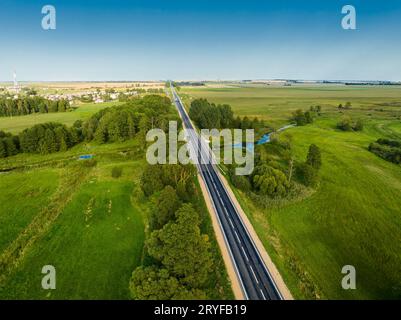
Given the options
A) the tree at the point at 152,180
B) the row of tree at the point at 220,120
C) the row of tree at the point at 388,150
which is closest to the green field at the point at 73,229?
the tree at the point at 152,180

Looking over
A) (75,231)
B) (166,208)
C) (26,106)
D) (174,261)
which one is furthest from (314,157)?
(26,106)

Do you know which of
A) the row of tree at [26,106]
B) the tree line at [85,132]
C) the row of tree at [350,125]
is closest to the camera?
the tree line at [85,132]

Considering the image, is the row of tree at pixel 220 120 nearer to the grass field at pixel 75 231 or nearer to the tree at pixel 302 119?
the tree at pixel 302 119

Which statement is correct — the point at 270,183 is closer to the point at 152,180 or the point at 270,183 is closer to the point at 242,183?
the point at 242,183

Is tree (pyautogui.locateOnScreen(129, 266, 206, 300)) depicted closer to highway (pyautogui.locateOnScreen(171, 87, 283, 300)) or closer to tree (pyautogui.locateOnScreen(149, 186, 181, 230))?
highway (pyautogui.locateOnScreen(171, 87, 283, 300))

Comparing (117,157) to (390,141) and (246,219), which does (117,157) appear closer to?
(246,219)

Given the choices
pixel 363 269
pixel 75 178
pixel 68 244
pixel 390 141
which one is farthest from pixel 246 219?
pixel 390 141
